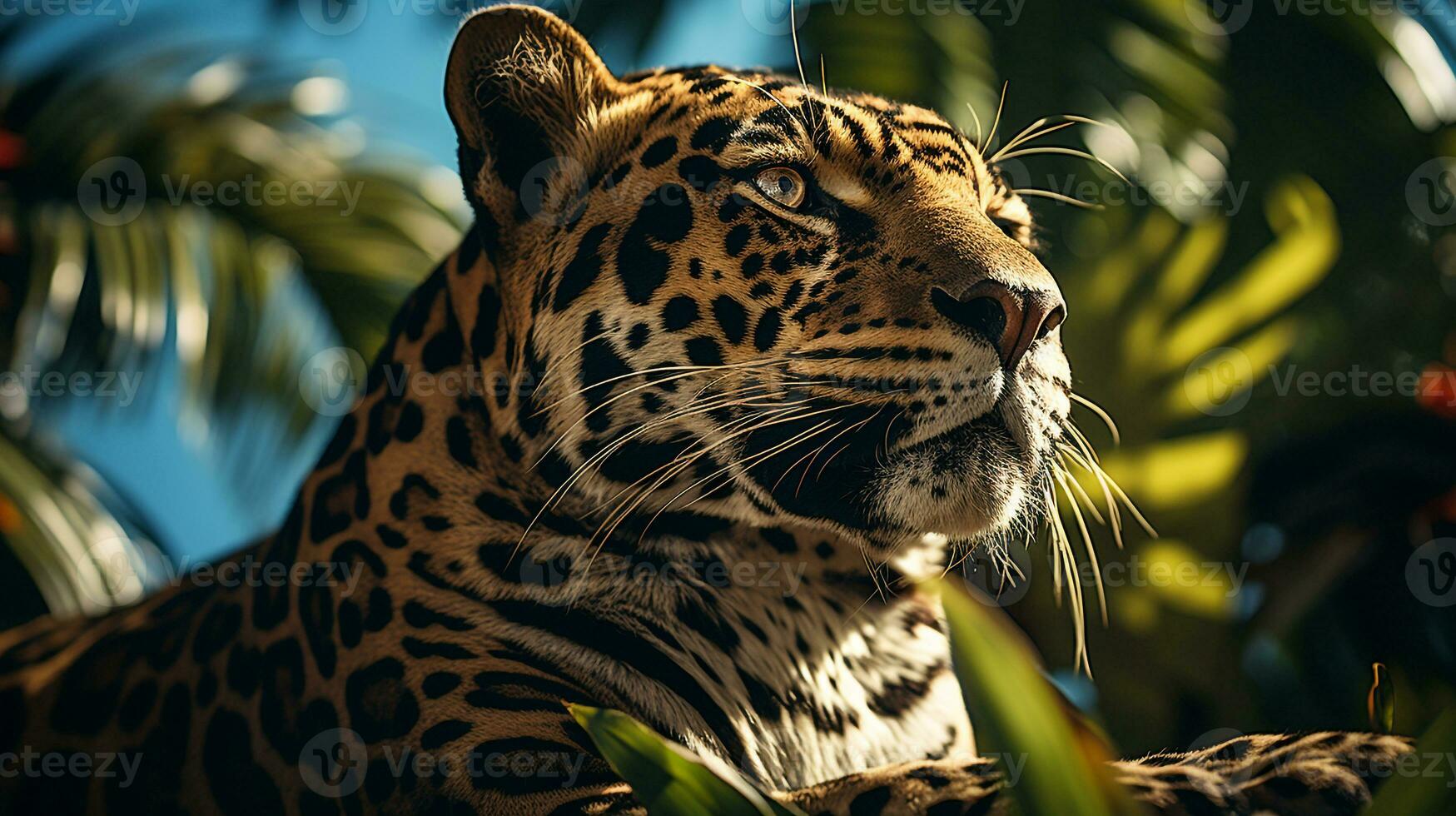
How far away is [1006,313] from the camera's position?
2164 millimetres

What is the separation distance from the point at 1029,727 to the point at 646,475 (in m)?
1.05

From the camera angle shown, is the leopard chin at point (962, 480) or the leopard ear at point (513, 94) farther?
the leopard ear at point (513, 94)

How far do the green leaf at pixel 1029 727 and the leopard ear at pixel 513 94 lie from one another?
1497 millimetres

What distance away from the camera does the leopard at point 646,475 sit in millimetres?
2262

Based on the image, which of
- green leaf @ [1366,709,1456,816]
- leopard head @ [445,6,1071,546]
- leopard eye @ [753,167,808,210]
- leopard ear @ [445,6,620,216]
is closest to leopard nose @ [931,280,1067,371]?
leopard head @ [445,6,1071,546]

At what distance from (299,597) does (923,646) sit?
1.34m

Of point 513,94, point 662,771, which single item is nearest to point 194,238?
point 513,94

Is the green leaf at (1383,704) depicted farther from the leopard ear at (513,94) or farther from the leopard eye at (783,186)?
the leopard ear at (513,94)

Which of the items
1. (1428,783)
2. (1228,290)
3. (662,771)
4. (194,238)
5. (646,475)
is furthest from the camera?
(194,238)

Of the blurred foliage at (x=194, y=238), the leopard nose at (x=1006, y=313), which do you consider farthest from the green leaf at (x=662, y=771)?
the blurred foliage at (x=194, y=238)

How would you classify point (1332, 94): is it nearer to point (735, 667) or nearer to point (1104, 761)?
point (735, 667)

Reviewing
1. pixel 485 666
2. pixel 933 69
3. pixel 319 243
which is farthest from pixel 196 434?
pixel 485 666

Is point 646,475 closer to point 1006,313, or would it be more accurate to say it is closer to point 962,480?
point 962,480

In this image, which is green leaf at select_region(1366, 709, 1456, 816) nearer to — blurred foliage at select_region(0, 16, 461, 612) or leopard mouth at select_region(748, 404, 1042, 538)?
leopard mouth at select_region(748, 404, 1042, 538)
